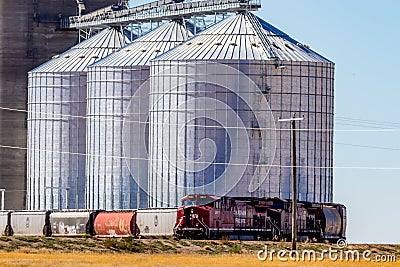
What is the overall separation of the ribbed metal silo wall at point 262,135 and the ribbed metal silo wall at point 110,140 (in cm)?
618

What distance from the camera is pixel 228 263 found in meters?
66.7

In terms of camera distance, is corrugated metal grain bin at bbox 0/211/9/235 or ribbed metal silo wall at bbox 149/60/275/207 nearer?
ribbed metal silo wall at bbox 149/60/275/207

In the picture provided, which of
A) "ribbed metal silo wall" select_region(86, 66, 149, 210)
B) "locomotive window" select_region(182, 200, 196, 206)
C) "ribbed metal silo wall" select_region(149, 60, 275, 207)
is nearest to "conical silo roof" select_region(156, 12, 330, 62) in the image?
"ribbed metal silo wall" select_region(149, 60, 275, 207)

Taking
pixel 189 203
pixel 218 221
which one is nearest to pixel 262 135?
pixel 189 203

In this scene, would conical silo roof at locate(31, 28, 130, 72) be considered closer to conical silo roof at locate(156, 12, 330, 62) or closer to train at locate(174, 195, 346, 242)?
conical silo roof at locate(156, 12, 330, 62)

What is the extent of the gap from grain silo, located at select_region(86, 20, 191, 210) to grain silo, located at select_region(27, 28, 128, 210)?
4.95 meters

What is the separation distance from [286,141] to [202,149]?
7121 millimetres

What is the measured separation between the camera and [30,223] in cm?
11300

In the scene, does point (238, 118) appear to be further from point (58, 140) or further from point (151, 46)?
point (58, 140)

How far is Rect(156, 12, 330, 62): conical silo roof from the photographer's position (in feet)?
384

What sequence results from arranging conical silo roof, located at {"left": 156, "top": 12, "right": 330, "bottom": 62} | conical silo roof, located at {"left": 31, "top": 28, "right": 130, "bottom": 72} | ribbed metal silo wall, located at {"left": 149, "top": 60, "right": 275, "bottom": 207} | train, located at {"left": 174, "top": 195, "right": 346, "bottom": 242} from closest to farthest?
train, located at {"left": 174, "top": 195, "right": 346, "bottom": 242} → ribbed metal silo wall, located at {"left": 149, "top": 60, "right": 275, "bottom": 207} → conical silo roof, located at {"left": 156, "top": 12, "right": 330, "bottom": 62} → conical silo roof, located at {"left": 31, "top": 28, "right": 130, "bottom": 72}

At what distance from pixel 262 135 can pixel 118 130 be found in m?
18.1

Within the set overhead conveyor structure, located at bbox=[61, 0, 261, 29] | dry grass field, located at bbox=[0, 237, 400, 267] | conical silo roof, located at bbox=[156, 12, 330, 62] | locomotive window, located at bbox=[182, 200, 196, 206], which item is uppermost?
overhead conveyor structure, located at bbox=[61, 0, 261, 29]

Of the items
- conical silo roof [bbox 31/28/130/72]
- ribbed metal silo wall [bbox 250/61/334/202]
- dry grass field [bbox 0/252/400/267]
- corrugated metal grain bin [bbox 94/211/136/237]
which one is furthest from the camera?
conical silo roof [bbox 31/28/130/72]
